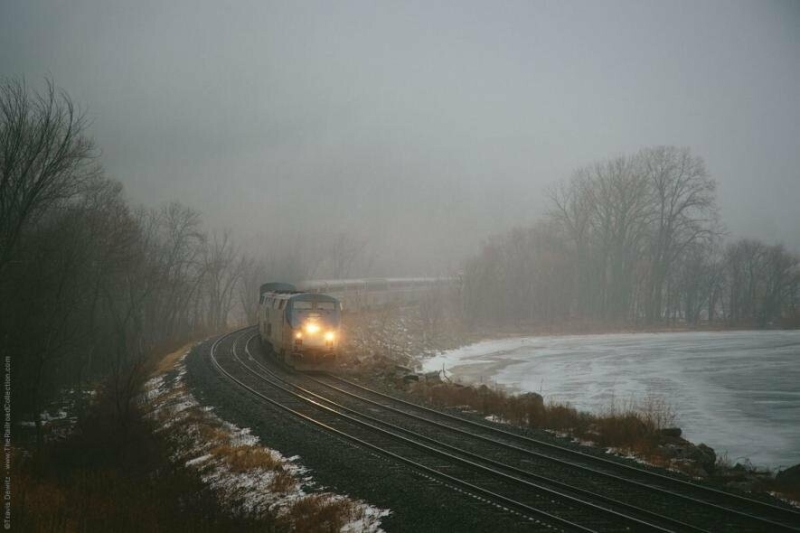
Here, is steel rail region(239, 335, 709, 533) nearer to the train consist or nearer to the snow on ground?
the snow on ground

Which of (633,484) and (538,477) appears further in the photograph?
(538,477)

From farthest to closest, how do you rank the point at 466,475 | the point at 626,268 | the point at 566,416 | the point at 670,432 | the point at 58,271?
the point at 626,268 → the point at 58,271 → the point at 566,416 → the point at 670,432 → the point at 466,475

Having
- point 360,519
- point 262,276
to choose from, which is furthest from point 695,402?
point 262,276

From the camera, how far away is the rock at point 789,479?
38.8 feet

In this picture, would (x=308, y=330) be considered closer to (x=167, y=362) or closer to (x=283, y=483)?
(x=167, y=362)

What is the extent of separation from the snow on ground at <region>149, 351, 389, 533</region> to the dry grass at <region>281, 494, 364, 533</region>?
82 mm

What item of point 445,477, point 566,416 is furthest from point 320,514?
point 566,416

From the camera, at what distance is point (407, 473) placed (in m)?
12.0

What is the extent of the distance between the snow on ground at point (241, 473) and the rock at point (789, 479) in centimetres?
893

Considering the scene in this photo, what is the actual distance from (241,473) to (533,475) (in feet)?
22.6

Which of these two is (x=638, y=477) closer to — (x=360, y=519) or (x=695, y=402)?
(x=360, y=519)

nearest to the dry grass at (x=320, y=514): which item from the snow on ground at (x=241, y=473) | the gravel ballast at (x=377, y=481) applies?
the snow on ground at (x=241, y=473)

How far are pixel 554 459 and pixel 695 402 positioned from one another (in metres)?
13.5

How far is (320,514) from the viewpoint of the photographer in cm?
1015
